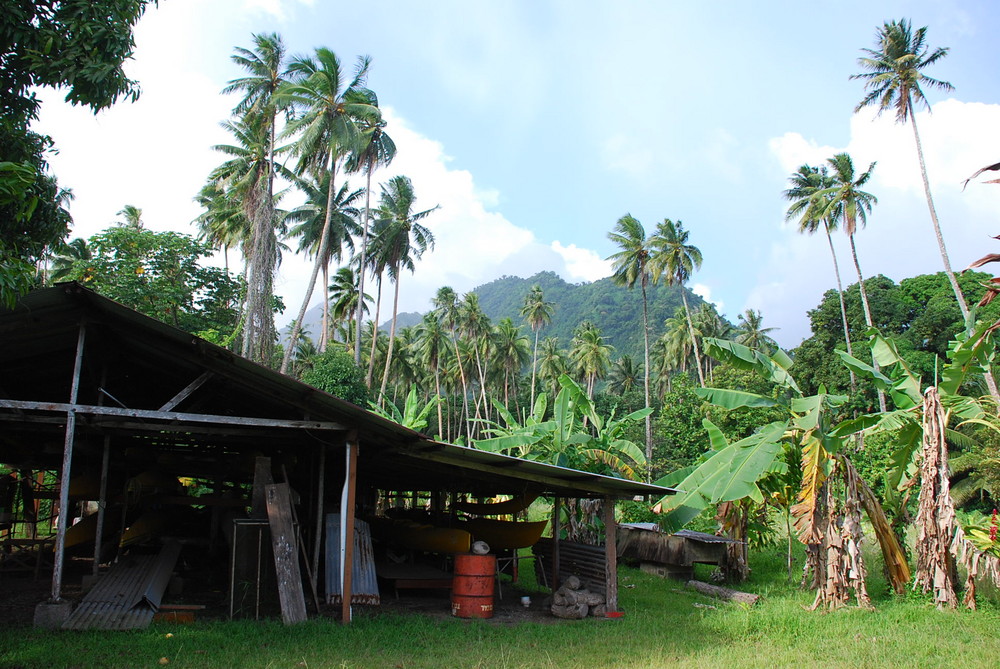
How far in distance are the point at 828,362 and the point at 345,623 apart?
31758 mm

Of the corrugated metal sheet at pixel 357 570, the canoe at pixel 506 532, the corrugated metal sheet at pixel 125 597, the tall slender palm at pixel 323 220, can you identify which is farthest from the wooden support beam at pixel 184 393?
the tall slender palm at pixel 323 220

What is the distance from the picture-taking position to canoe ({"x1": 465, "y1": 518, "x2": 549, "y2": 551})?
11.1 meters

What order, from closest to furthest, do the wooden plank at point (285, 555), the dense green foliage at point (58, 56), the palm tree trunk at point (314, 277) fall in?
the dense green foliage at point (58, 56), the wooden plank at point (285, 555), the palm tree trunk at point (314, 277)

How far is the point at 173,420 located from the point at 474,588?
4.46m

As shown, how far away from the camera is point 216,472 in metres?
13.3

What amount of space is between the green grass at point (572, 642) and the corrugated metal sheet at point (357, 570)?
38 centimetres

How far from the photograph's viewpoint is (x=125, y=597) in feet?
27.3

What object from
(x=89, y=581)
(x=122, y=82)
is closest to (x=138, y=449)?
(x=89, y=581)

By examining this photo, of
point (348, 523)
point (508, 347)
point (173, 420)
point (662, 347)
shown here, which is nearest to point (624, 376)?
point (662, 347)

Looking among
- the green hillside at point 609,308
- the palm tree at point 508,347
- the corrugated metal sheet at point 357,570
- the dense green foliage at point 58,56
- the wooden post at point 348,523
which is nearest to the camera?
the dense green foliage at point 58,56

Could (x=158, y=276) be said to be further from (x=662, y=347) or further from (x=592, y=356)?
(x=662, y=347)

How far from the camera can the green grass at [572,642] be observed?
22.0 ft

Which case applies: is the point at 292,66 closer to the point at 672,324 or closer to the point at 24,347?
the point at 24,347

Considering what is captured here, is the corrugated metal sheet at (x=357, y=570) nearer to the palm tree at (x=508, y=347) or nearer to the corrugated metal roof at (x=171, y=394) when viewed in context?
the corrugated metal roof at (x=171, y=394)
